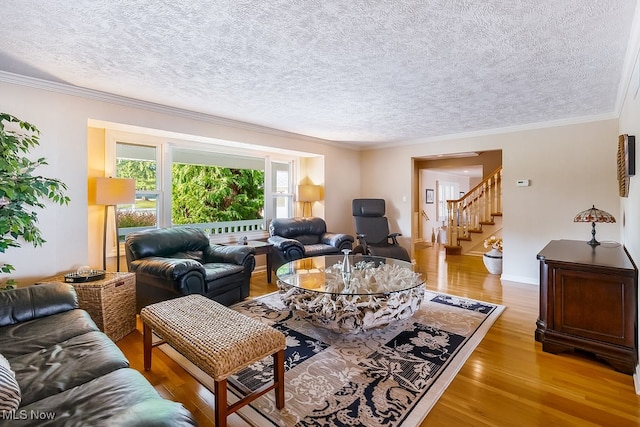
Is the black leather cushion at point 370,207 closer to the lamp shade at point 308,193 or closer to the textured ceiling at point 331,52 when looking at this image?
the lamp shade at point 308,193

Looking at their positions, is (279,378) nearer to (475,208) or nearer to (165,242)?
(165,242)

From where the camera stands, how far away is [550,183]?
4273 mm

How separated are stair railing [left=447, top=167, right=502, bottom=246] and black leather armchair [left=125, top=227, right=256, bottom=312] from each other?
15.9ft

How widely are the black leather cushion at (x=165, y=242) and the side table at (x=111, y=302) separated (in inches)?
16.9

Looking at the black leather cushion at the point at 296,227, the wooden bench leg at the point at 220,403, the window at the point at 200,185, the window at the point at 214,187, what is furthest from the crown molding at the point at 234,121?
the wooden bench leg at the point at 220,403

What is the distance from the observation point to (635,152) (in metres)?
2.35

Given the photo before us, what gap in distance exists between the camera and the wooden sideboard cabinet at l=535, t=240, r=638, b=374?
2168 millimetres

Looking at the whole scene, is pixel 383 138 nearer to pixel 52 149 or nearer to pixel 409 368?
pixel 409 368

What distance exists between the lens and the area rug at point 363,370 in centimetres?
174

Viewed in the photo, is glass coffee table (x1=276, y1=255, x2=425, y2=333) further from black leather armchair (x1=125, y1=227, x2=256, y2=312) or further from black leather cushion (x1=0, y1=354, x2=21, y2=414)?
black leather cushion (x1=0, y1=354, x2=21, y2=414)

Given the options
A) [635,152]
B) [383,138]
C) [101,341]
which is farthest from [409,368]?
[383,138]

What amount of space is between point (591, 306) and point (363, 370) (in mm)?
1805

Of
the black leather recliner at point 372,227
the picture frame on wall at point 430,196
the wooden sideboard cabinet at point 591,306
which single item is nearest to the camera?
the wooden sideboard cabinet at point 591,306

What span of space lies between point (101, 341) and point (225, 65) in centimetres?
210
